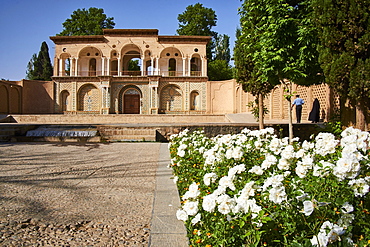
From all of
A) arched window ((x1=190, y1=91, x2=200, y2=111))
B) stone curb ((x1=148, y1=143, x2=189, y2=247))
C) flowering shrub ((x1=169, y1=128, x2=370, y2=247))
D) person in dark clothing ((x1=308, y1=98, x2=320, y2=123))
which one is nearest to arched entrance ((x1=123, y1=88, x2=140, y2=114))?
arched window ((x1=190, y1=91, x2=200, y2=111))

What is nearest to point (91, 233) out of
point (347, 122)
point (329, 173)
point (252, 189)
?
point (252, 189)

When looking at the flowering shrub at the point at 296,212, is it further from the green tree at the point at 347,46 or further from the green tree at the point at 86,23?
the green tree at the point at 86,23

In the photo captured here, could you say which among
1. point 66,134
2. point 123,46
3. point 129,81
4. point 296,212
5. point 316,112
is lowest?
point 296,212

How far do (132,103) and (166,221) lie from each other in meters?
27.8

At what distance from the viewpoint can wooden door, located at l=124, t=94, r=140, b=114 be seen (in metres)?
29.6

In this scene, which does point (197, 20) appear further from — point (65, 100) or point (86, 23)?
point (65, 100)

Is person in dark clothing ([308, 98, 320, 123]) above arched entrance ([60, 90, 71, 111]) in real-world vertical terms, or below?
below

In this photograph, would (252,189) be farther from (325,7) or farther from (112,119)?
(112,119)

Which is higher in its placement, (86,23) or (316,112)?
(86,23)

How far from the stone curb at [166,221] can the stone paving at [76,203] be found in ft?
0.33

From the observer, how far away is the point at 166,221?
2.62m

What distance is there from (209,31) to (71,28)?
62.5 ft

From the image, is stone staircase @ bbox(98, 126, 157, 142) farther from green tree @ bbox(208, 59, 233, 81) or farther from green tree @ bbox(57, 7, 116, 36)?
green tree @ bbox(57, 7, 116, 36)

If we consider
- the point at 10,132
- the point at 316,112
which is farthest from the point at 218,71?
the point at 10,132
